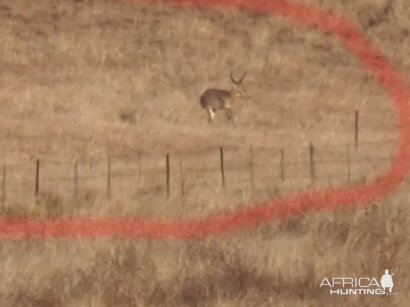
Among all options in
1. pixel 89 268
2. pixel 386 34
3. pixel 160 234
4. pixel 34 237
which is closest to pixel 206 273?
pixel 160 234

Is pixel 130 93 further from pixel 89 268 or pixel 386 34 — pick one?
pixel 386 34

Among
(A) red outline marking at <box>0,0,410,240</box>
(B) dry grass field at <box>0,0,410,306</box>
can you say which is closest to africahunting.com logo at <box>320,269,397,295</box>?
(B) dry grass field at <box>0,0,410,306</box>

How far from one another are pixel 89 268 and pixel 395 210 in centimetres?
180

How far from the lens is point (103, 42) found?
4219 mm

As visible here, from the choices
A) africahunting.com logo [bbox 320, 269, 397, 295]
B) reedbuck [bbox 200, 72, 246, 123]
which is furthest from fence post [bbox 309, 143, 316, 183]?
africahunting.com logo [bbox 320, 269, 397, 295]

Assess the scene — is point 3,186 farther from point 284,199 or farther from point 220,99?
point 284,199

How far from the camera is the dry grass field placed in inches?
162

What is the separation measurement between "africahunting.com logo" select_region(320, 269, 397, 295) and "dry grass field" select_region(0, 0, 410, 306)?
0.03 metres

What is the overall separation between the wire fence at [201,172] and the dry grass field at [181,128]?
0.03m

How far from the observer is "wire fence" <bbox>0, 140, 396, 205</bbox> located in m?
4.12

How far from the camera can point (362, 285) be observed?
4.20 m

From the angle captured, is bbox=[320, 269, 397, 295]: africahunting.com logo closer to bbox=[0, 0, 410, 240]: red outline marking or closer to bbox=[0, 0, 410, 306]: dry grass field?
bbox=[0, 0, 410, 306]: dry grass field

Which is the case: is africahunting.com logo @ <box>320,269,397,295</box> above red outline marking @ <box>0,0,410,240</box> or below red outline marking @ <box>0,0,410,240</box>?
below

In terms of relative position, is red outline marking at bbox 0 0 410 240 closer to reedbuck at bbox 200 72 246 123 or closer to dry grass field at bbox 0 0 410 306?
dry grass field at bbox 0 0 410 306
